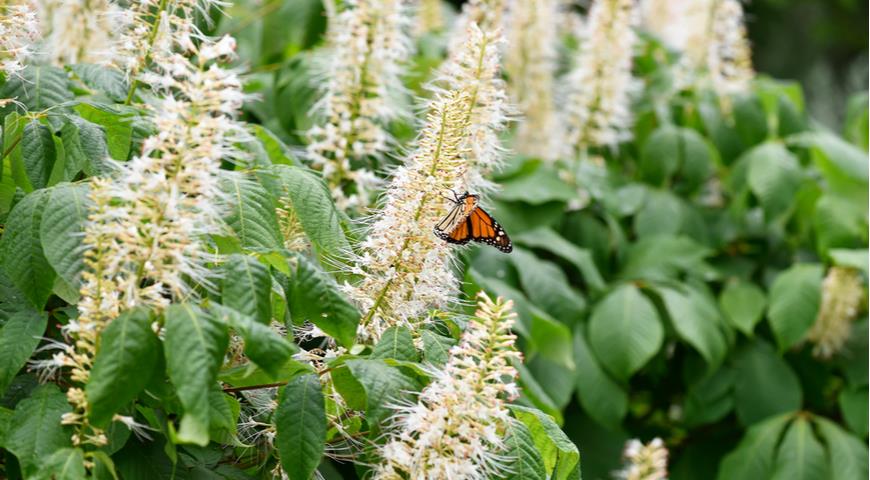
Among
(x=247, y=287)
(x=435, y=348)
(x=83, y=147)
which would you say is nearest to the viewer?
(x=247, y=287)

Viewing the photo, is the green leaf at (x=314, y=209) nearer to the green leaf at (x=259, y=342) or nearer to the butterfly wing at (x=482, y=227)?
the butterfly wing at (x=482, y=227)

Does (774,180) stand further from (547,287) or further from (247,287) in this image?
(247,287)

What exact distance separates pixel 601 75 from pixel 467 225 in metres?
1.94

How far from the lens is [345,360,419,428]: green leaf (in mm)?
1724

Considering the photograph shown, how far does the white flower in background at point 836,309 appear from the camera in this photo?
392cm

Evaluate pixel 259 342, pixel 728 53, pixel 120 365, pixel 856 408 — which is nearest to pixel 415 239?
pixel 259 342

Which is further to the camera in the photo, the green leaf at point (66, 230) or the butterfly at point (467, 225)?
the butterfly at point (467, 225)

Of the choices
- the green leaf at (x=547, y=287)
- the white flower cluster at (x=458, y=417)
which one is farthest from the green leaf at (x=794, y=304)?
the white flower cluster at (x=458, y=417)

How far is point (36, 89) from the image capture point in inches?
87.1

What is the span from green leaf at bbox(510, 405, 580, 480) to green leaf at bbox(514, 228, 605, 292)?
1658 millimetres

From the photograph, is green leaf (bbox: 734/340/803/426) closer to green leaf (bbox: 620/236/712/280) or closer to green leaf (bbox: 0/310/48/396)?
green leaf (bbox: 620/236/712/280)

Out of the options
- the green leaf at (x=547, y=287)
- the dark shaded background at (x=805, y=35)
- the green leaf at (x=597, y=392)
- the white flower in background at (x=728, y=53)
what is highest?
the white flower in background at (x=728, y=53)

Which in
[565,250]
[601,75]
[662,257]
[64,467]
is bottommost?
[662,257]

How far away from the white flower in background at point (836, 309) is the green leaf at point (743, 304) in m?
0.21
